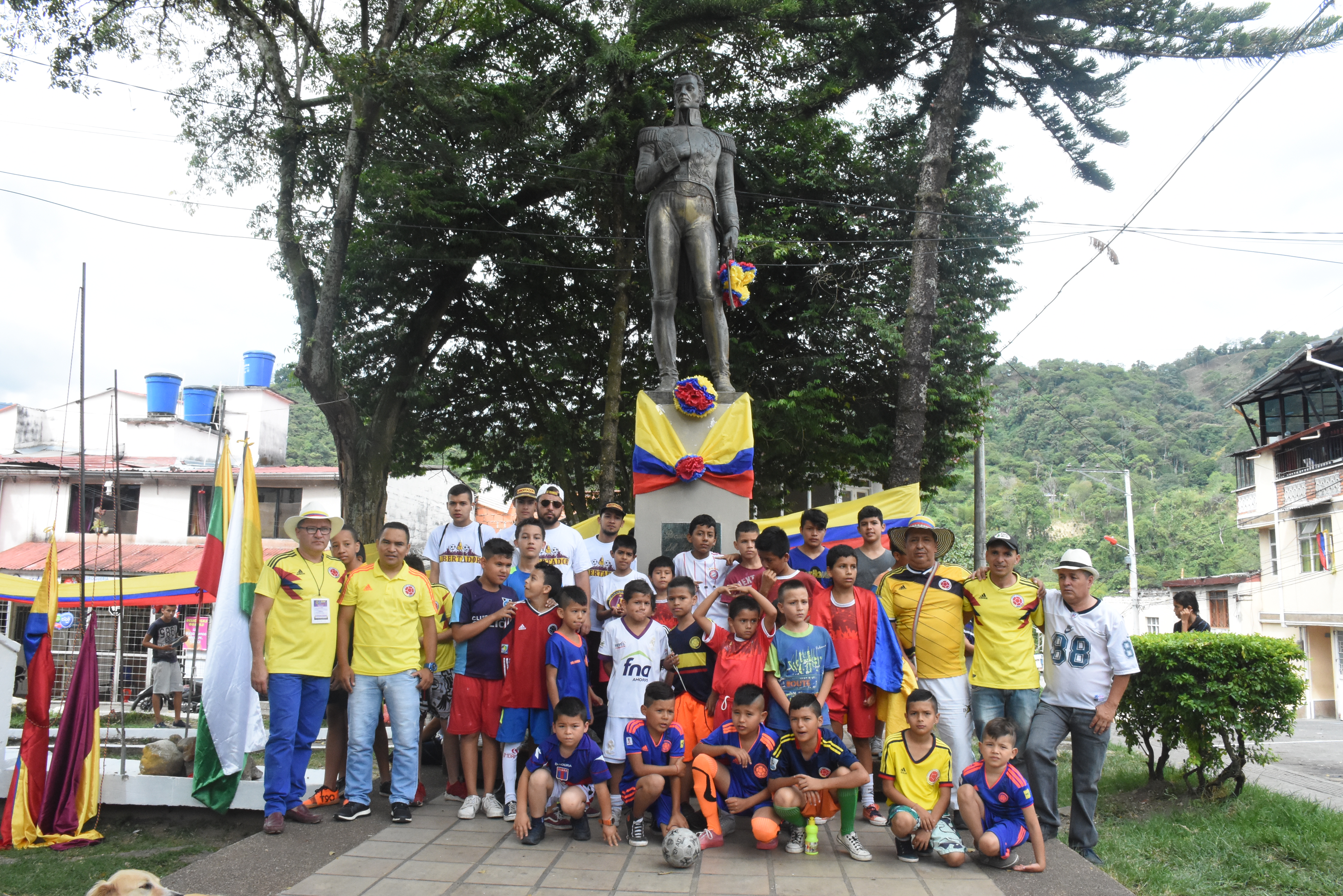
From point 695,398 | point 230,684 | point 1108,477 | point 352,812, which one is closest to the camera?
point 352,812

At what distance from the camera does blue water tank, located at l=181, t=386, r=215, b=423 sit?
2459 centimetres

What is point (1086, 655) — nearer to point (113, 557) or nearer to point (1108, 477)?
point (113, 557)

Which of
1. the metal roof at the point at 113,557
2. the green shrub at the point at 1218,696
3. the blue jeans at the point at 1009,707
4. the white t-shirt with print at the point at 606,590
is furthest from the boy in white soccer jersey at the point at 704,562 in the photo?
the metal roof at the point at 113,557

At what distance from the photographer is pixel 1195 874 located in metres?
5.25

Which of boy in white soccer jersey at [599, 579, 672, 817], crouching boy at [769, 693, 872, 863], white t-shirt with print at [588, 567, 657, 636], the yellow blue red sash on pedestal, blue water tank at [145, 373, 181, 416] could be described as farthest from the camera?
blue water tank at [145, 373, 181, 416]

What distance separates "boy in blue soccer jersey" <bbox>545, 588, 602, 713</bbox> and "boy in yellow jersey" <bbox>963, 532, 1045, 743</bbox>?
222cm

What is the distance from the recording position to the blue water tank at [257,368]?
89.2 ft

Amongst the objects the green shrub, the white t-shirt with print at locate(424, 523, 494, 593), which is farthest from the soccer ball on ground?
the green shrub

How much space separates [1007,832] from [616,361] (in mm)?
9801

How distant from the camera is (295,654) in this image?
4.98 metres

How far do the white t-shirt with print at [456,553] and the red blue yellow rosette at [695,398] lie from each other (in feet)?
7.19

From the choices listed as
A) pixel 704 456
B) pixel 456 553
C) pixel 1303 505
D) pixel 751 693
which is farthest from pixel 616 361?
pixel 1303 505

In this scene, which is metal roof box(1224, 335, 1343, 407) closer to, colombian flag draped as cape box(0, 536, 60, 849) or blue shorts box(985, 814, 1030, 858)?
blue shorts box(985, 814, 1030, 858)

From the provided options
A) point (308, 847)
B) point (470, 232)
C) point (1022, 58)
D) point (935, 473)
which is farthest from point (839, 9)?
point (308, 847)
